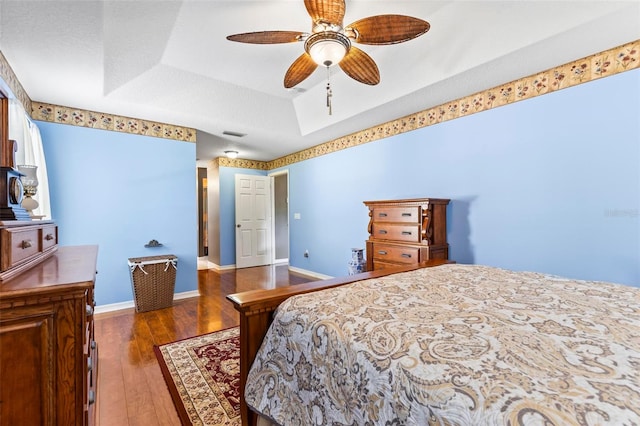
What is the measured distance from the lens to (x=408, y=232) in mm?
2809

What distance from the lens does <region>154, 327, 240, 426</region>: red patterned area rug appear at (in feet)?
5.02

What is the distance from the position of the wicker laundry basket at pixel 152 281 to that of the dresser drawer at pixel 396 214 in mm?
2487

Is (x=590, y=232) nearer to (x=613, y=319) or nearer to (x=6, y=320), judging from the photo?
(x=613, y=319)

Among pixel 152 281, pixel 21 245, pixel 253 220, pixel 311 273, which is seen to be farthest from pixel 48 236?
pixel 253 220

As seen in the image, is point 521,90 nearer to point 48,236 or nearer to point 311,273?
point 48,236

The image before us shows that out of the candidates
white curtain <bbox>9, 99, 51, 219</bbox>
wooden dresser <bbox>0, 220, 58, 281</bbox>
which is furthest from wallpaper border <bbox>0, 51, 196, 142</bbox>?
wooden dresser <bbox>0, 220, 58, 281</bbox>

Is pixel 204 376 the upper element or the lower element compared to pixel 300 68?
lower

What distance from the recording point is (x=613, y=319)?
3.16 feet

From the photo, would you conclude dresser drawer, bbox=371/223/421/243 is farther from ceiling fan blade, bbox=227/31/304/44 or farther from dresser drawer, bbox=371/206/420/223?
ceiling fan blade, bbox=227/31/304/44

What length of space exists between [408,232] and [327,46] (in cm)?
184

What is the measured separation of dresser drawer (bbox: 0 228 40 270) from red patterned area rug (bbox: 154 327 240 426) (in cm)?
112

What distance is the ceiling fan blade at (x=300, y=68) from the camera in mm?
2023

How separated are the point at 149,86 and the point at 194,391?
274 cm

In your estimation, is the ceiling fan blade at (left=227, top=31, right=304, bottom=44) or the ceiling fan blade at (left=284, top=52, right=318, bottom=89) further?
the ceiling fan blade at (left=284, top=52, right=318, bottom=89)
